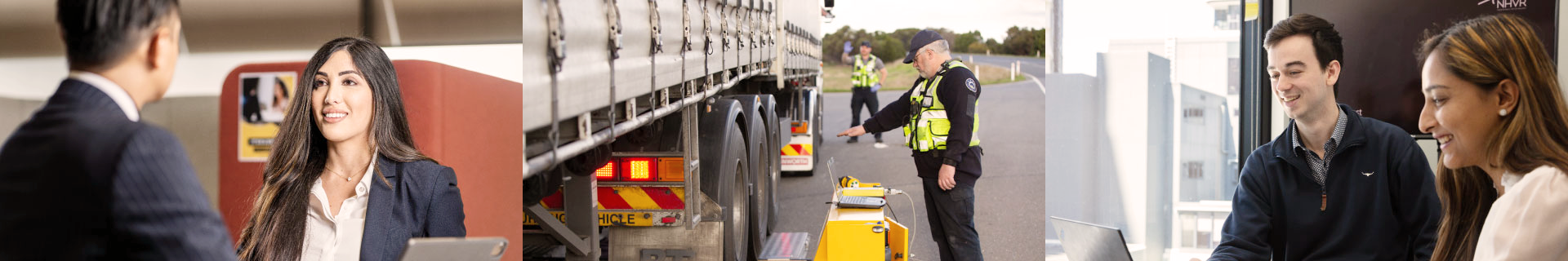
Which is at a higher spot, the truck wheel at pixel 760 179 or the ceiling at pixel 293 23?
the ceiling at pixel 293 23

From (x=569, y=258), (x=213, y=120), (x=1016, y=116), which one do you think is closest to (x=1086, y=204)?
(x=569, y=258)

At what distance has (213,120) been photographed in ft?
19.3

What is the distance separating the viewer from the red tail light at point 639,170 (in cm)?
436

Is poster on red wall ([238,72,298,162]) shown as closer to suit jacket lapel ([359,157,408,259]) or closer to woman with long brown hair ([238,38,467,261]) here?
woman with long brown hair ([238,38,467,261])

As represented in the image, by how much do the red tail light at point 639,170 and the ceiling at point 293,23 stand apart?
1125 millimetres

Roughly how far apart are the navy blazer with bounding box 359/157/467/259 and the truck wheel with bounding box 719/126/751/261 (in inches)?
104

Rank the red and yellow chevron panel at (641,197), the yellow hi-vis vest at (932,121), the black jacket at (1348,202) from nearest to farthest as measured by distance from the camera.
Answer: the black jacket at (1348,202), the red and yellow chevron panel at (641,197), the yellow hi-vis vest at (932,121)

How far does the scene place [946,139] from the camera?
5.05 meters

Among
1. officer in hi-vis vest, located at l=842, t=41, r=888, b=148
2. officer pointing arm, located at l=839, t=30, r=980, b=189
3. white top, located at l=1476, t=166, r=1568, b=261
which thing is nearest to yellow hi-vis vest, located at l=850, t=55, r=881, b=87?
officer in hi-vis vest, located at l=842, t=41, r=888, b=148

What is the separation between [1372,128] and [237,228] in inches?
131

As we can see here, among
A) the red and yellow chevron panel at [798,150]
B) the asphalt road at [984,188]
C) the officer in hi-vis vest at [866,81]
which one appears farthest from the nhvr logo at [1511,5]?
the officer in hi-vis vest at [866,81]

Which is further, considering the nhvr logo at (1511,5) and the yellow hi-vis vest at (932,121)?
the yellow hi-vis vest at (932,121)

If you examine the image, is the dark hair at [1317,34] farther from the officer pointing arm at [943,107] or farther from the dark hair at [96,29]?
the officer pointing arm at [943,107]

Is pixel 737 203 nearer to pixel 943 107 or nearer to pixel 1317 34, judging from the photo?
pixel 943 107
